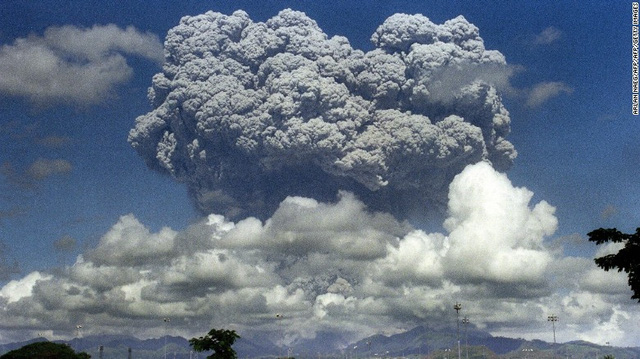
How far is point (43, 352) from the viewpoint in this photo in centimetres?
12625

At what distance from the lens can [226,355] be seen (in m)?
125

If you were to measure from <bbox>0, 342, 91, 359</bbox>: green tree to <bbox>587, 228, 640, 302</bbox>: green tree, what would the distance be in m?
93.8

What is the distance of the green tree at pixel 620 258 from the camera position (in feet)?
163

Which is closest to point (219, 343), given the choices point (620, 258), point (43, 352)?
point (43, 352)

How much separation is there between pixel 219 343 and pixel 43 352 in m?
24.5

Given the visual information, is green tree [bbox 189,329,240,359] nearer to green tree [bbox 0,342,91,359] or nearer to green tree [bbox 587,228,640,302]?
green tree [bbox 0,342,91,359]

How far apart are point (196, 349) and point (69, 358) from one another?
724 inches

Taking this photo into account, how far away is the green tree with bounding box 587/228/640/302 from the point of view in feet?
163

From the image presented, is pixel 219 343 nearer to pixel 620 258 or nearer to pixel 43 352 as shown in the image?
pixel 43 352

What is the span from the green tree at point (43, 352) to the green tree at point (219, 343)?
18269mm

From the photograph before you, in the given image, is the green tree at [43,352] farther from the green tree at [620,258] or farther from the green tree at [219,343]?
the green tree at [620,258]

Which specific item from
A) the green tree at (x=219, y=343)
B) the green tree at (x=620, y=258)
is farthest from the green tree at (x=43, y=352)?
the green tree at (x=620, y=258)

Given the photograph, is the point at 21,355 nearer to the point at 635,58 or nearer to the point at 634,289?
the point at 635,58

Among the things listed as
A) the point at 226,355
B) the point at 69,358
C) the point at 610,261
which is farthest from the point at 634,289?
the point at 69,358
